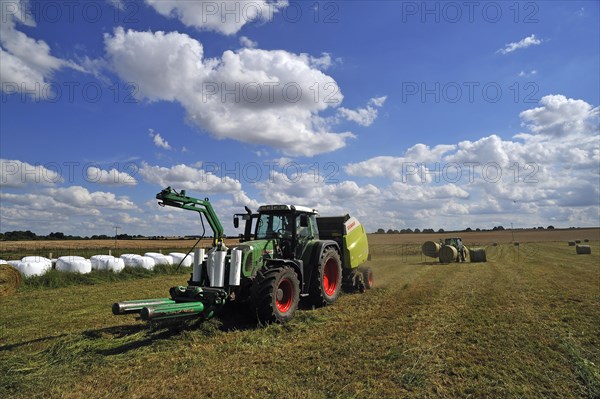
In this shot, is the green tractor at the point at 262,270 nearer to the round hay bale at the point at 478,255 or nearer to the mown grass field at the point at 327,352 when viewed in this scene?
the mown grass field at the point at 327,352

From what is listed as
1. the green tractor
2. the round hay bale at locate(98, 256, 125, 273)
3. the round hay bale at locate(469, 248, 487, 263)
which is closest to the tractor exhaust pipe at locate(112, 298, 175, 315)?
the green tractor

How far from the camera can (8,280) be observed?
12.8 m

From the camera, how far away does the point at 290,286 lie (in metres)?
8.01

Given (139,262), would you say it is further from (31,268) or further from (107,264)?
Answer: (31,268)

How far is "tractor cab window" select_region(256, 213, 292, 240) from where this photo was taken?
9328mm

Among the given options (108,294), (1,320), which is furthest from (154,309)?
(108,294)

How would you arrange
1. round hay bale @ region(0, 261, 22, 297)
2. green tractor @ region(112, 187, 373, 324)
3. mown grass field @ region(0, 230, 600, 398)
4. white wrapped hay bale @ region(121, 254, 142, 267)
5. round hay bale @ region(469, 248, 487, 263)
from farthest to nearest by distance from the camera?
round hay bale @ region(469, 248, 487, 263) < white wrapped hay bale @ region(121, 254, 142, 267) < round hay bale @ region(0, 261, 22, 297) < green tractor @ region(112, 187, 373, 324) < mown grass field @ region(0, 230, 600, 398)

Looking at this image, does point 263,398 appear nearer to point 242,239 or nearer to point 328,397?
point 328,397

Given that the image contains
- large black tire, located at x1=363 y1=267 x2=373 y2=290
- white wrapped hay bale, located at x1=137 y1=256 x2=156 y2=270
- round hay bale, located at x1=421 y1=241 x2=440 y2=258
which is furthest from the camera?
round hay bale, located at x1=421 y1=241 x2=440 y2=258

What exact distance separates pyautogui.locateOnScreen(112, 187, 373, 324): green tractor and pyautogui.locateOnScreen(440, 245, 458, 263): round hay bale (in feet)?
50.8

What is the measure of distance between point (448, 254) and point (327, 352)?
21.0 metres

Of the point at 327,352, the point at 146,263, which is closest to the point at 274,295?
the point at 327,352

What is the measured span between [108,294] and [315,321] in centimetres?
802

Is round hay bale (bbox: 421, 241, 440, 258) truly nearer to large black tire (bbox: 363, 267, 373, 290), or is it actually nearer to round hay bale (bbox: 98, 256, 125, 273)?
large black tire (bbox: 363, 267, 373, 290)
